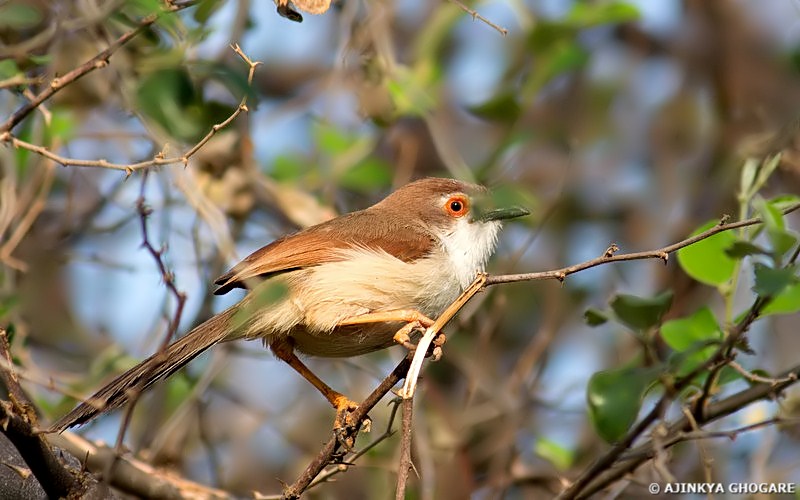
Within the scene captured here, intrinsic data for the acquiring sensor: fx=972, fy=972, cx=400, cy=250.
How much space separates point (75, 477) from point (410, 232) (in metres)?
2.26

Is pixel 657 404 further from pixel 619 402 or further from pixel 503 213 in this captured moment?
pixel 503 213

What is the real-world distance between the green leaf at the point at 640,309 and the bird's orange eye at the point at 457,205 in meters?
1.90

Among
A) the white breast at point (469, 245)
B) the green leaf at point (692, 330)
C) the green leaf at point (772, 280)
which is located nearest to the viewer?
the green leaf at point (772, 280)

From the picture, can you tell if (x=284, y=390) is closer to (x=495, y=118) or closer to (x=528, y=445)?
(x=528, y=445)

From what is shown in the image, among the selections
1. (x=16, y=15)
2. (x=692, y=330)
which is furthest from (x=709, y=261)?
(x=16, y=15)

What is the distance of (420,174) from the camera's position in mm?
7621

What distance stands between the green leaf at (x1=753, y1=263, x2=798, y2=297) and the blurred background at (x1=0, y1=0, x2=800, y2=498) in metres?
1.53

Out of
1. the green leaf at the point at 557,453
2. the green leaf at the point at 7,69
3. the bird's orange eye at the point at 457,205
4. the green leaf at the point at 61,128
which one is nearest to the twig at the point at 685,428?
the green leaf at the point at 557,453

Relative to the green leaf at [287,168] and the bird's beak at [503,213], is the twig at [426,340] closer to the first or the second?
the bird's beak at [503,213]

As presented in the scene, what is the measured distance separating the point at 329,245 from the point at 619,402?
6.01 feet

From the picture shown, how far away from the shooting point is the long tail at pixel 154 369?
3582 mm

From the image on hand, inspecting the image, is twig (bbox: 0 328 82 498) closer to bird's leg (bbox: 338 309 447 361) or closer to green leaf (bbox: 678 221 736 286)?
bird's leg (bbox: 338 309 447 361)

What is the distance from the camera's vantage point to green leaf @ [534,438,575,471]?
517cm

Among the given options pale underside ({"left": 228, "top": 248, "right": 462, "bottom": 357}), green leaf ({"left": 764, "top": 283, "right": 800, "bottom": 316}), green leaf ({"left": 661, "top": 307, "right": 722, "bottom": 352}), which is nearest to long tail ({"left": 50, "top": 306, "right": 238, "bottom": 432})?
pale underside ({"left": 228, "top": 248, "right": 462, "bottom": 357})
